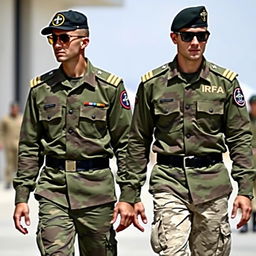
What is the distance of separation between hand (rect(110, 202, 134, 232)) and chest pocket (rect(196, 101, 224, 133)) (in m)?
0.68

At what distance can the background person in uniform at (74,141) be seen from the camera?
23.0 feet

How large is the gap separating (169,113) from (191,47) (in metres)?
0.43

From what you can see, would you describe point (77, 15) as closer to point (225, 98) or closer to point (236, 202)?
point (225, 98)

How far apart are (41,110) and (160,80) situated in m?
0.79

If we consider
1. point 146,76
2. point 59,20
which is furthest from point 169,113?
point 59,20

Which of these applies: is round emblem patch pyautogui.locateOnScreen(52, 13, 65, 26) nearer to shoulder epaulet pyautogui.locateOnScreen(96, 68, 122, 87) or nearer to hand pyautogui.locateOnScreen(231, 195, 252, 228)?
shoulder epaulet pyautogui.locateOnScreen(96, 68, 122, 87)

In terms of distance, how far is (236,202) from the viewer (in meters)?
6.73

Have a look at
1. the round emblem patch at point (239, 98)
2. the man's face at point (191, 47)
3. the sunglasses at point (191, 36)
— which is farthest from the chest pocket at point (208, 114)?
the sunglasses at point (191, 36)

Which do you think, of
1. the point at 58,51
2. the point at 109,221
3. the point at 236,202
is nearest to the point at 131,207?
the point at 109,221

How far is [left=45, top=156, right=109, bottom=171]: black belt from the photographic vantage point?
702 cm

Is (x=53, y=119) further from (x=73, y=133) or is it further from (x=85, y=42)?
(x=85, y=42)

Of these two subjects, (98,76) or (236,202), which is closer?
(236,202)

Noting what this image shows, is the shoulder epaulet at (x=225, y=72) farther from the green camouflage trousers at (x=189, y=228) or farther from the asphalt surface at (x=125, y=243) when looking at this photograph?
the asphalt surface at (x=125, y=243)

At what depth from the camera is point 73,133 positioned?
702 centimetres
